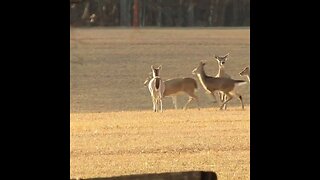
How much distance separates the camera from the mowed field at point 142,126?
7.05 m

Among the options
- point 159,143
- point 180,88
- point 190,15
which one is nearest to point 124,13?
point 190,15

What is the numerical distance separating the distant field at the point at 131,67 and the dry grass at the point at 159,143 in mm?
888

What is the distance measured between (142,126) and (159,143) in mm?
1709

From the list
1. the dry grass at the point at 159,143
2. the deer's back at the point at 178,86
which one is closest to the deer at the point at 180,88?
the deer's back at the point at 178,86

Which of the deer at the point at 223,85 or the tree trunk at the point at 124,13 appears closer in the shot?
the deer at the point at 223,85

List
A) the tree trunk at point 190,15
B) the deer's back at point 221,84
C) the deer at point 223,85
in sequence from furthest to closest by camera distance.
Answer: the tree trunk at point 190,15 → the deer's back at point 221,84 → the deer at point 223,85

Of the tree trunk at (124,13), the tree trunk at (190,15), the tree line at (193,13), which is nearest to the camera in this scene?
the tree trunk at (124,13)

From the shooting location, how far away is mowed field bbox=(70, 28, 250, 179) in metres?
7.05

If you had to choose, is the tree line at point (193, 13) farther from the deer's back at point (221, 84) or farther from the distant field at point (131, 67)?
the deer's back at point (221, 84)

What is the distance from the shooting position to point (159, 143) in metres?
8.82
